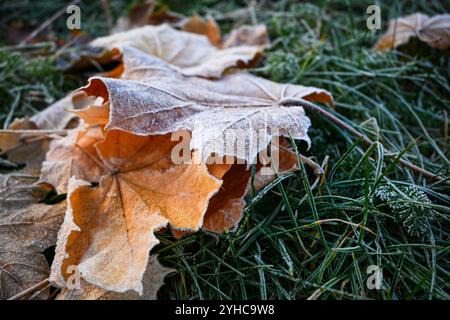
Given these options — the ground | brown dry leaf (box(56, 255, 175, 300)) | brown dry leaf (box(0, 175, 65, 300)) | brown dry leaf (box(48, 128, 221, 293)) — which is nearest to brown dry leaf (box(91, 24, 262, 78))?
the ground

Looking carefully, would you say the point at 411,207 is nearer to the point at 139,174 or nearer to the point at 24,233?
the point at 139,174

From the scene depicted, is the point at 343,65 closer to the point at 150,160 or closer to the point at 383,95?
the point at 383,95

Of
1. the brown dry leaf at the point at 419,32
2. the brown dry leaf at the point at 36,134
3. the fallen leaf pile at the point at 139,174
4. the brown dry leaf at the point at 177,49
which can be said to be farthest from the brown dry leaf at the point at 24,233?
the brown dry leaf at the point at 419,32

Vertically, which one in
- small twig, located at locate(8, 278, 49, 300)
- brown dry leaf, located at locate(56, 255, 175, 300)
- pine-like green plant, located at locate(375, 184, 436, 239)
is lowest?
small twig, located at locate(8, 278, 49, 300)

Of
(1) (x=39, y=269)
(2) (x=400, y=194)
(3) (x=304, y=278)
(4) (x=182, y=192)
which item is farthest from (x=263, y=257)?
(1) (x=39, y=269)

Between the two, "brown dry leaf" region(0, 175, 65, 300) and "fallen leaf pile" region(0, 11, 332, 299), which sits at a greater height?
"fallen leaf pile" region(0, 11, 332, 299)

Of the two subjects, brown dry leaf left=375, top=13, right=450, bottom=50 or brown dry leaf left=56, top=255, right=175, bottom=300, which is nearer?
brown dry leaf left=56, top=255, right=175, bottom=300

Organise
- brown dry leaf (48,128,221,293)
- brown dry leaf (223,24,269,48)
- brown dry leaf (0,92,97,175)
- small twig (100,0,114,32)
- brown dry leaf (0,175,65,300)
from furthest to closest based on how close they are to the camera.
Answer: small twig (100,0,114,32) < brown dry leaf (223,24,269,48) < brown dry leaf (0,92,97,175) < brown dry leaf (0,175,65,300) < brown dry leaf (48,128,221,293)

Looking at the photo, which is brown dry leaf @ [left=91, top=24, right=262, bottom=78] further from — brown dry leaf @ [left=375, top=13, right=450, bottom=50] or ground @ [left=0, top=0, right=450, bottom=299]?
brown dry leaf @ [left=375, top=13, right=450, bottom=50]
